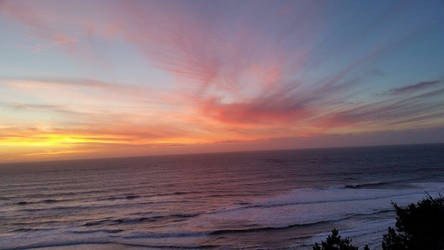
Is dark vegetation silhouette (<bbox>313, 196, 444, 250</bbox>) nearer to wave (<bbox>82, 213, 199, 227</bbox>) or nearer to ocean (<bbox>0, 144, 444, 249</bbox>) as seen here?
ocean (<bbox>0, 144, 444, 249</bbox>)

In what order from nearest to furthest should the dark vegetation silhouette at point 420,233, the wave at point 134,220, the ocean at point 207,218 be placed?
the dark vegetation silhouette at point 420,233 → the ocean at point 207,218 → the wave at point 134,220

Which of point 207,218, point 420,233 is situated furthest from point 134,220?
point 420,233

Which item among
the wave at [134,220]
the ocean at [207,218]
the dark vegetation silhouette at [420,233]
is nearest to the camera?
the dark vegetation silhouette at [420,233]

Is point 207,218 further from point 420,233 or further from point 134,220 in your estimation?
point 420,233

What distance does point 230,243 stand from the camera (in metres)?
20.7

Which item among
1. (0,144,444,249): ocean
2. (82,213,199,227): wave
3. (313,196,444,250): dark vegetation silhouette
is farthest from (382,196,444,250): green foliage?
(82,213,199,227): wave

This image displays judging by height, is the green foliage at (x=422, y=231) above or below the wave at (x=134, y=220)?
above

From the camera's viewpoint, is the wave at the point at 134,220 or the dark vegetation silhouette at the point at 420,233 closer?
the dark vegetation silhouette at the point at 420,233

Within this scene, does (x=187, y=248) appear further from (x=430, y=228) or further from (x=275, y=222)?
(x=430, y=228)

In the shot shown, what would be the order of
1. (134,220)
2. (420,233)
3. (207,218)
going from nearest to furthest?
(420,233) → (207,218) → (134,220)

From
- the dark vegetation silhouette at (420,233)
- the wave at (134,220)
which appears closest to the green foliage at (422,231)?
the dark vegetation silhouette at (420,233)

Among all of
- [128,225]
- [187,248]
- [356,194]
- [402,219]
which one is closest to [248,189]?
[356,194]

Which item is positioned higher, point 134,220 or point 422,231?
point 422,231

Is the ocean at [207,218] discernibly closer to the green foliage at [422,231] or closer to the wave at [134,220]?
the wave at [134,220]
